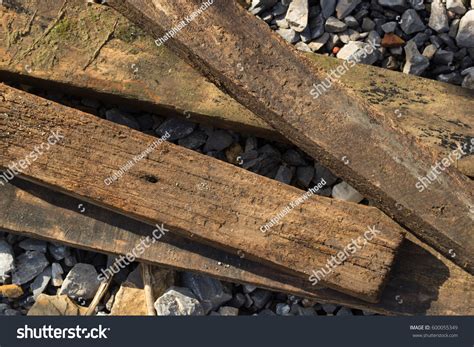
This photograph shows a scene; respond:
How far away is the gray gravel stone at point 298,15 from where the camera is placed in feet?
12.1

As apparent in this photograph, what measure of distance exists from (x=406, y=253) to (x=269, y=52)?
1.32m

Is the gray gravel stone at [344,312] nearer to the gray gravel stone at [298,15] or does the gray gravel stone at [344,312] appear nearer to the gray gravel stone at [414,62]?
the gray gravel stone at [414,62]

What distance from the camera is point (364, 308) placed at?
123 inches

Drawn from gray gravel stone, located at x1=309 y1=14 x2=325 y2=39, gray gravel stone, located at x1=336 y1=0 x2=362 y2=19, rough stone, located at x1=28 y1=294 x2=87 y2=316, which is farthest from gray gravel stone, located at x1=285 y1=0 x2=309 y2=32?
rough stone, located at x1=28 y1=294 x2=87 y2=316

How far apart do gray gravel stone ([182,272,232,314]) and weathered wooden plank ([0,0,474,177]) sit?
0.92 m

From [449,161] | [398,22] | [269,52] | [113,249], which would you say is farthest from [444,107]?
[113,249]

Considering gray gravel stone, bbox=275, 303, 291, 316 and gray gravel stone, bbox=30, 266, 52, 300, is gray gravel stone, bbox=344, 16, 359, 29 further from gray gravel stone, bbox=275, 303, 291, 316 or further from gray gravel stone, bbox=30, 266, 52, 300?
gray gravel stone, bbox=30, 266, 52, 300

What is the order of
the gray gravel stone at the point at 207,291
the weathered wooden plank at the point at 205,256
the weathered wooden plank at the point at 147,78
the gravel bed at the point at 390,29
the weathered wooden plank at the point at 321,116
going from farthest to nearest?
the gravel bed at the point at 390,29 → the gray gravel stone at the point at 207,291 → the weathered wooden plank at the point at 147,78 → the weathered wooden plank at the point at 205,256 → the weathered wooden plank at the point at 321,116

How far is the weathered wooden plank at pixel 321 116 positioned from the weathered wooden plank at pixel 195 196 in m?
0.25

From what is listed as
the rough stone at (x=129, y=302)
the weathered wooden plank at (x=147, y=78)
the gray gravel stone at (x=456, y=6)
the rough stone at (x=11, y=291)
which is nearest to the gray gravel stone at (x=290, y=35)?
the weathered wooden plank at (x=147, y=78)

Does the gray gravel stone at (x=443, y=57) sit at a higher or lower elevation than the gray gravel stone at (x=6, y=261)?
higher

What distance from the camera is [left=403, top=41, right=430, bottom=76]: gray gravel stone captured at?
3637mm

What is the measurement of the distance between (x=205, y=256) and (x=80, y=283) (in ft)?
2.67

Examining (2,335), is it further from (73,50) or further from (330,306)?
(330,306)
